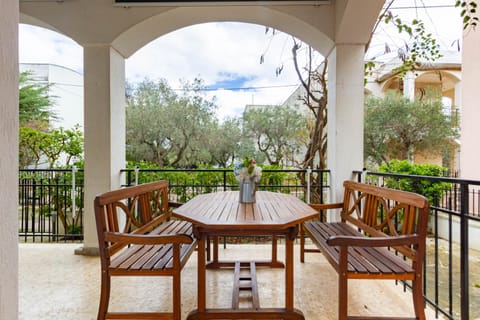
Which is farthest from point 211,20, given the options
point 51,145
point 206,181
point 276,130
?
point 51,145

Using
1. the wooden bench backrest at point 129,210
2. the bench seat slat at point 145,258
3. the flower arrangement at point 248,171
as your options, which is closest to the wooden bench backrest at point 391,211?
the flower arrangement at point 248,171

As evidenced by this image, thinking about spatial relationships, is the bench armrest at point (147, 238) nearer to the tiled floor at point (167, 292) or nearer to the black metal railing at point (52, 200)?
the tiled floor at point (167, 292)

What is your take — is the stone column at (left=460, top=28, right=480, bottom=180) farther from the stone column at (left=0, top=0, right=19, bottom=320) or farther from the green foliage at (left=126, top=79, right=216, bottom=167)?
the stone column at (left=0, top=0, right=19, bottom=320)

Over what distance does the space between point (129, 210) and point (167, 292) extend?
2.48ft

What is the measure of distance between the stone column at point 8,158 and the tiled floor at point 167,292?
1448 mm

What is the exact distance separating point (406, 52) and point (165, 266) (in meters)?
4.45

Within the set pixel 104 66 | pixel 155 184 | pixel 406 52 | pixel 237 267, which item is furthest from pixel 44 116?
pixel 406 52

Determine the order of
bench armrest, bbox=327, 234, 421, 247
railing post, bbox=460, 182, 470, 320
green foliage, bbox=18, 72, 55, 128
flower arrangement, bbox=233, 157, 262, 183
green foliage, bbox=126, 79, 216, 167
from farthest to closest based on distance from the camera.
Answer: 1. green foliage, bbox=18, 72, 55, 128
2. green foliage, bbox=126, 79, 216, 167
3. flower arrangement, bbox=233, 157, 262, 183
4. railing post, bbox=460, 182, 470, 320
5. bench armrest, bbox=327, 234, 421, 247

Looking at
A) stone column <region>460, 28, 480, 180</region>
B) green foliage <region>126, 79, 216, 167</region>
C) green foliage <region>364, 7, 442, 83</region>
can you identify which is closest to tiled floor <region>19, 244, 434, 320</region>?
green foliage <region>364, 7, 442, 83</region>

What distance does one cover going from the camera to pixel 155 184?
2.65 meters

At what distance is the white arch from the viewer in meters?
3.29

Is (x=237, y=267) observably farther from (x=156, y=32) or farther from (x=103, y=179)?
(x=156, y=32)

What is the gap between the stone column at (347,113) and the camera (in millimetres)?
→ 3279

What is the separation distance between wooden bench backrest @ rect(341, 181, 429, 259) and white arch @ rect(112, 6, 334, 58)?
192 centimetres
